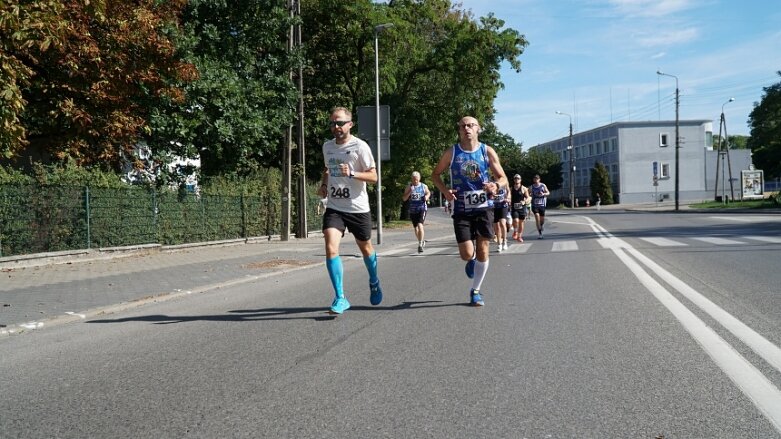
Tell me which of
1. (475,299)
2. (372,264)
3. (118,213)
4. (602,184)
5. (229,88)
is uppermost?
(229,88)

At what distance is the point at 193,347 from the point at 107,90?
33.7ft

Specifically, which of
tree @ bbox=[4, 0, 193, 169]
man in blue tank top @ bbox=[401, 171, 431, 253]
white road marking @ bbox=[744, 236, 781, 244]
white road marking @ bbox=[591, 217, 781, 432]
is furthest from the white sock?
white road marking @ bbox=[744, 236, 781, 244]

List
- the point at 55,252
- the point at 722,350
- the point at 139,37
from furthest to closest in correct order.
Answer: the point at 139,37 → the point at 55,252 → the point at 722,350

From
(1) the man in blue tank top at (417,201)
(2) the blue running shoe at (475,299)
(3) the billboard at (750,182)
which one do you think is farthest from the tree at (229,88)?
(3) the billboard at (750,182)

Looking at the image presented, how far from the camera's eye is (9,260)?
11.7 m

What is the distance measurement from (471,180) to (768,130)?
91.2 m

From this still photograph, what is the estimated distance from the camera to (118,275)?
36.6ft

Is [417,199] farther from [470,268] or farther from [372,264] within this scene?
[372,264]

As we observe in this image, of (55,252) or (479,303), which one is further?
(55,252)

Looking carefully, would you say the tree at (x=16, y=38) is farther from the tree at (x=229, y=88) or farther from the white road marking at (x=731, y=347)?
the tree at (x=229, y=88)

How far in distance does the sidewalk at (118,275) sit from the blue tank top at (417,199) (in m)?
1.68

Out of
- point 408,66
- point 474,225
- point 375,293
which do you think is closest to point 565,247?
point 474,225

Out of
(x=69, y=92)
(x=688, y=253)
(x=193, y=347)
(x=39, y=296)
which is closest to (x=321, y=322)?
(x=193, y=347)

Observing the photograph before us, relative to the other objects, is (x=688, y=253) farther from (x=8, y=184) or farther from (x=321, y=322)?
(x=8, y=184)
